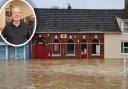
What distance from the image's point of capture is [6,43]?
45.9m

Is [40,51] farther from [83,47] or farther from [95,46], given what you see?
[95,46]

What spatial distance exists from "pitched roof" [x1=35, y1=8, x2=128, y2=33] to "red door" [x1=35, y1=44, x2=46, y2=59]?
1.76m

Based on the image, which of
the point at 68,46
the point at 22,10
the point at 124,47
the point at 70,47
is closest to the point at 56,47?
the point at 68,46

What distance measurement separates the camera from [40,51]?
160ft

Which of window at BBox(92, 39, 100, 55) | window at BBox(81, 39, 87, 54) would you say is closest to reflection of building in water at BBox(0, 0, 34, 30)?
window at BBox(81, 39, 87, 54)

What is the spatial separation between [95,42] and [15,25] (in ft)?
66.4

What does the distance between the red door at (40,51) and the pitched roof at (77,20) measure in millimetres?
1763

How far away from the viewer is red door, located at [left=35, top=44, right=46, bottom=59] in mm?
48844

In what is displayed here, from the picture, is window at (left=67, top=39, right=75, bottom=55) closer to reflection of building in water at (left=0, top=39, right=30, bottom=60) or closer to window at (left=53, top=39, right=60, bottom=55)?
window at (left=53, top=39, right=60, bottom=55)

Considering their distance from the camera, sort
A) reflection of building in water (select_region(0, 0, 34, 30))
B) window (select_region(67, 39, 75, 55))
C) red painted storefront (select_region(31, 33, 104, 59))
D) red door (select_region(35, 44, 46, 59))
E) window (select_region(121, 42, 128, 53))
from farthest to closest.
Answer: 1. window (select_region(121, 42, 128, 53))
2. window (select_region(67, 39, 75, 55))
3. red painted storefront (select_region(31, 33, 104, 59))
4. red door (select_region(35, 44, 46, 59))
5. reflection of building in water (select_region(0, 0, 34, 30))

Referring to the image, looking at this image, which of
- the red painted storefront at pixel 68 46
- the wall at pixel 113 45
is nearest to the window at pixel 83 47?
the red painted storefront at pixel 68 46

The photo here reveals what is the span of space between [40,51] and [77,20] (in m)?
5.81

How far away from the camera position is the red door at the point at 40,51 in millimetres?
48844

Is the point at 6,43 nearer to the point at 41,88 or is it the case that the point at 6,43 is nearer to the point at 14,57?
the point at 14,57
